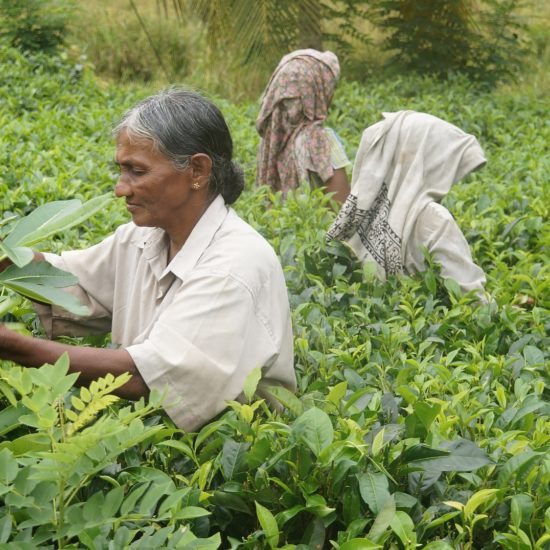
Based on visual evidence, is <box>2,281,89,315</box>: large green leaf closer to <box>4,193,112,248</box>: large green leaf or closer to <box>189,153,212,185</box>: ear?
<box>4,193,112,248</box>: large green leaf

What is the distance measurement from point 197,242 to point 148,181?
20cm

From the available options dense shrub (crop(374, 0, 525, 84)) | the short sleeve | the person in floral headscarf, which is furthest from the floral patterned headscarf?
dense shrub (crop(374, 0, 525, 84))

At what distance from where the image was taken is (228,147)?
2.54m

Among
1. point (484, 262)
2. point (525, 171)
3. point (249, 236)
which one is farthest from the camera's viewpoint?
point (525, 171)

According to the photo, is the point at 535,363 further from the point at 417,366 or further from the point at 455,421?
the point at 455,421

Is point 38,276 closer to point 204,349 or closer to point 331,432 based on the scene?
point 204,349

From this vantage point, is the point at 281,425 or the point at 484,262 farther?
the point at 484,262

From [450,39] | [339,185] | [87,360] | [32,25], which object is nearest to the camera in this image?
[87,360]

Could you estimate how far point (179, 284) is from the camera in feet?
7.88

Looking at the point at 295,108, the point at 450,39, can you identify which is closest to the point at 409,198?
the point at 295,108

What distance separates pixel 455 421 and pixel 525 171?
3572 millimetres

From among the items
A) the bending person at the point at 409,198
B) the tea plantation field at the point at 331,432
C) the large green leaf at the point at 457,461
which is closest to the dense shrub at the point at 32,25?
the tea plantation field at the point at 331,432

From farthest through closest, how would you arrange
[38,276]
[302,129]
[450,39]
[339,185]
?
[450,39], [302,129], [339,185], [38,276]

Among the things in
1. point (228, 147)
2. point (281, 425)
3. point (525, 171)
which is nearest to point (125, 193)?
point (228, 147)
